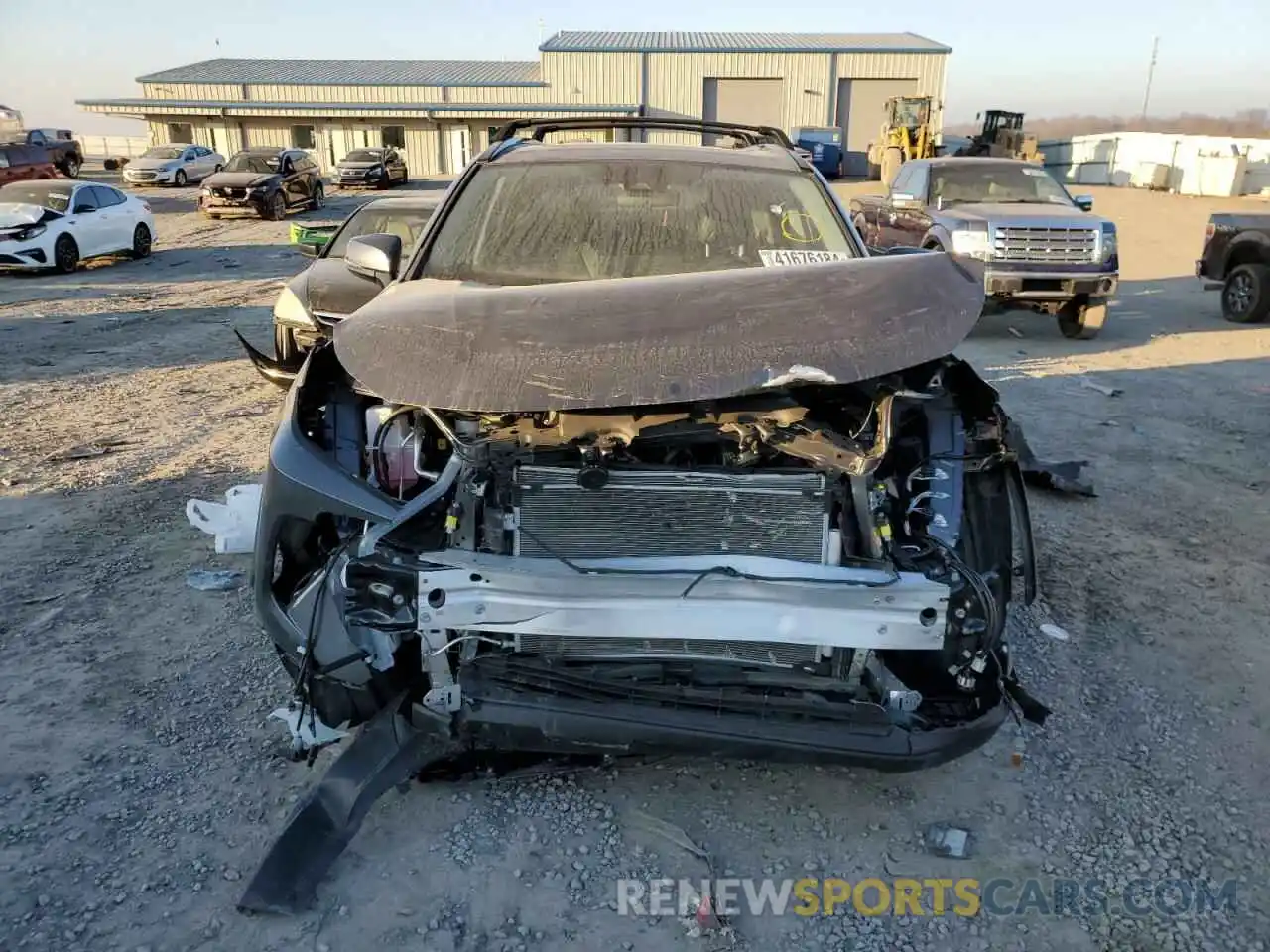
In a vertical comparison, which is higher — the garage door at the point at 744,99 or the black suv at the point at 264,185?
the garage door at the point at 744,99

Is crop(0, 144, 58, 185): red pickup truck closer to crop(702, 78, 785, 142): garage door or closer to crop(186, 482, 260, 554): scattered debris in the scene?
crop(186, 482, 260, 554): scattered debris

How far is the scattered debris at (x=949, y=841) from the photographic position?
8.72ft

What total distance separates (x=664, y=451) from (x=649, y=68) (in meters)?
43.8

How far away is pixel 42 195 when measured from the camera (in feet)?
46.2

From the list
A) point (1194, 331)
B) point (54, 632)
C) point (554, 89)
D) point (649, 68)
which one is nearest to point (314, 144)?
point (554, 89)

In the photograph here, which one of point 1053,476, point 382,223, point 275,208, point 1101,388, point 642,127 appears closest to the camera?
point 642,127

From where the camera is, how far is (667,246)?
12.2 ft

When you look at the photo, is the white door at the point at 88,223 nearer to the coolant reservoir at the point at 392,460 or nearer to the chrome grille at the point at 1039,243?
the chrome grille at the point at 1039,243

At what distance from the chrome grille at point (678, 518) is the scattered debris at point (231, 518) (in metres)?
2.46

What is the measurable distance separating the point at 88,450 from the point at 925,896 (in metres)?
5.72

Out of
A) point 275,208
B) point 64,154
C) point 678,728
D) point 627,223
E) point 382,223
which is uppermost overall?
point 627,223

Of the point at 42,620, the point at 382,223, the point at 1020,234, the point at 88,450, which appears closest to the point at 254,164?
the point at 382,223

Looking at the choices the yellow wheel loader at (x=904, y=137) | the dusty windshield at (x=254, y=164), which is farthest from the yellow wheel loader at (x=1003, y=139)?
the dusty windshield at (x=254, y=164)

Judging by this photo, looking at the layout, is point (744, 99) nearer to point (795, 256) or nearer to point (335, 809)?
point (795, 256)
